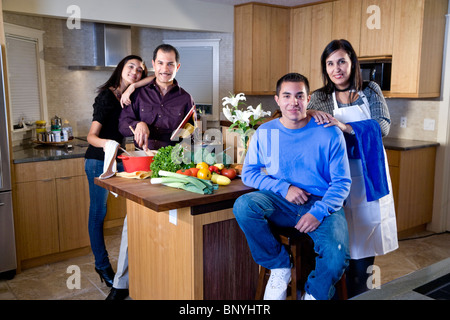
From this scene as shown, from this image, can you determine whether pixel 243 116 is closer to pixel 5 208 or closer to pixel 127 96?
pixel 127 96

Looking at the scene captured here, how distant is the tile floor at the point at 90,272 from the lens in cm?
328

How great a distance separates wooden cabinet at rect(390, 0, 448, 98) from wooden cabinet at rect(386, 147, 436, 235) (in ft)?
2.07

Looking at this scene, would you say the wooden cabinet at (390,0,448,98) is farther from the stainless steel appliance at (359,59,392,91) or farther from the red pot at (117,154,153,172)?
the red pot at (117,154,153,172)

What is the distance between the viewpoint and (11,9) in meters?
3.89

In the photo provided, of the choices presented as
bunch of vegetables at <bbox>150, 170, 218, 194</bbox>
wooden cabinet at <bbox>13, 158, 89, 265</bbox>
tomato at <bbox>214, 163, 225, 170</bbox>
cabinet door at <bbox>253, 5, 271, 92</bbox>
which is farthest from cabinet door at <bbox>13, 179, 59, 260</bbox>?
cabinet door at <bbox>253, 5, 271, 92</bbox>

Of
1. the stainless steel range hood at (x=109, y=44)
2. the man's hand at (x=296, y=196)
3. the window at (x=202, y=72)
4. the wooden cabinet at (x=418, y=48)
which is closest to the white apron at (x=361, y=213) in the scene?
the man's hand at (x=296, y=196)

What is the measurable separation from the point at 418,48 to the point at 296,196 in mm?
2969

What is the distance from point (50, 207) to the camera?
3.79m

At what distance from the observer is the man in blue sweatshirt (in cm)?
211

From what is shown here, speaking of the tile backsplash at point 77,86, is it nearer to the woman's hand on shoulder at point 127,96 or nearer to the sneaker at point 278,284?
the woman's hand on shoulder at point 127,96
